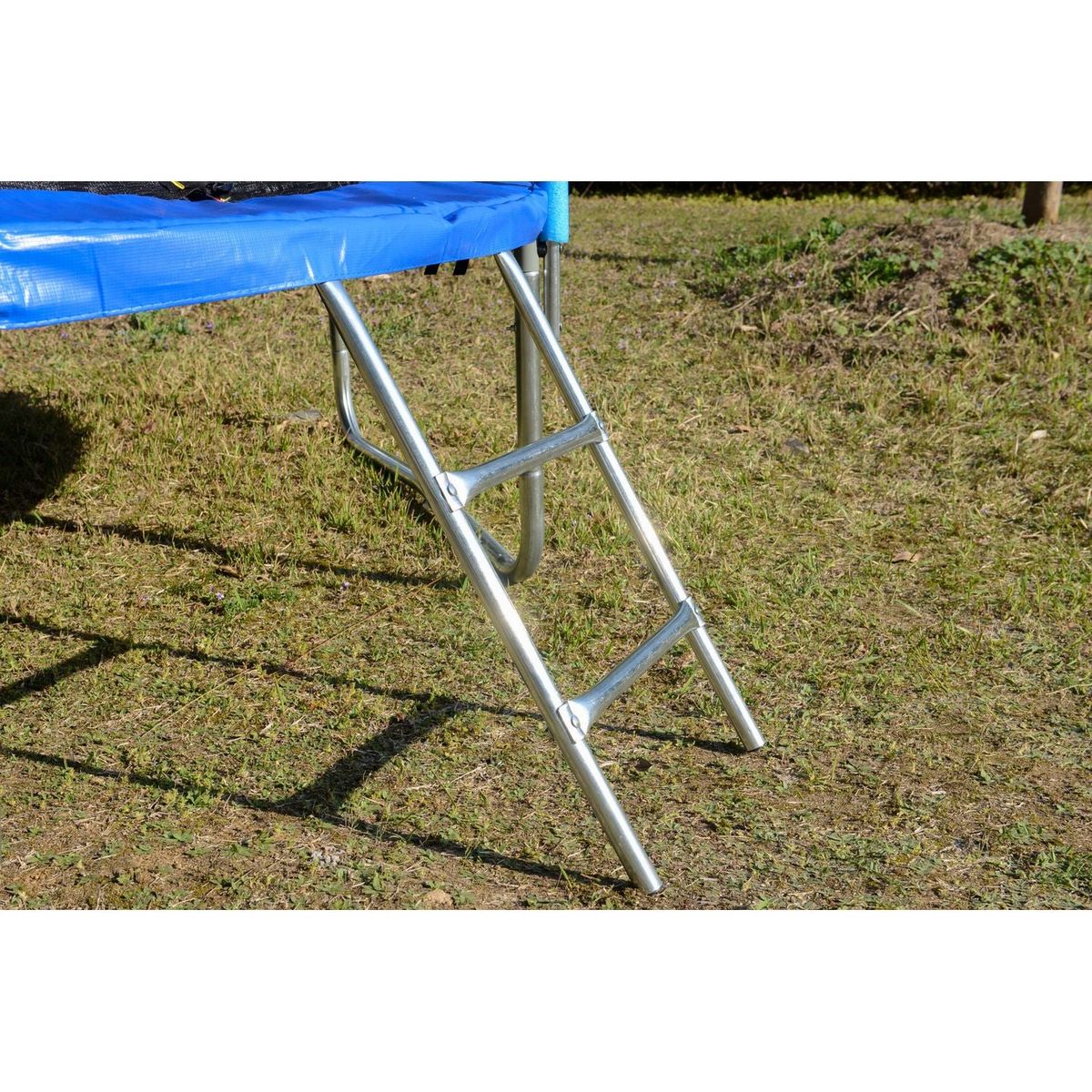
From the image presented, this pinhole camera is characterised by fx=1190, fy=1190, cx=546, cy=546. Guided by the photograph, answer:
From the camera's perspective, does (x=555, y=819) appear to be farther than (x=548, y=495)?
No

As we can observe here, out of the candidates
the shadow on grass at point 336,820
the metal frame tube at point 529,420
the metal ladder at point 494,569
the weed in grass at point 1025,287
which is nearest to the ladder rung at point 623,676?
the metal ladder at point 494,569

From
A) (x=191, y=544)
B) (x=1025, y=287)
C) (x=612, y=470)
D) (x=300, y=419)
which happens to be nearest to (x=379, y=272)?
(x=612, y=470)

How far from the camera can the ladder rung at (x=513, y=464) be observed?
5.89 feet

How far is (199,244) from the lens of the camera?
1613 millimetres

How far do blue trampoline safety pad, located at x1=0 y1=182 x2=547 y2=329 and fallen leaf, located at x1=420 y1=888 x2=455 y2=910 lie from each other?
97 centimetres

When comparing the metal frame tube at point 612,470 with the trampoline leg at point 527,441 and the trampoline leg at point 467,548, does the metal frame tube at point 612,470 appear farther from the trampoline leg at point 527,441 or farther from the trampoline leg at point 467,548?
the trampoline leg at point 467,548

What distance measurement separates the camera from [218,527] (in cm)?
324

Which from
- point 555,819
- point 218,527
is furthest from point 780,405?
point 555,819

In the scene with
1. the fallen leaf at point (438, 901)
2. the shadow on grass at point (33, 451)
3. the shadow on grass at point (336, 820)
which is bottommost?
the fallen leaf at point (438, 901)

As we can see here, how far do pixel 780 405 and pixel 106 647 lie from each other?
92.3 inches

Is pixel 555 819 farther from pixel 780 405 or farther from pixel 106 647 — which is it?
pixel 780 405

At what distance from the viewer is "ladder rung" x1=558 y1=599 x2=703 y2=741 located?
180 cm

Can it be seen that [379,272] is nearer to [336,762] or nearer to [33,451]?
[336,762]

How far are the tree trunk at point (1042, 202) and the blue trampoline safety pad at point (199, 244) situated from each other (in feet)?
12.9
